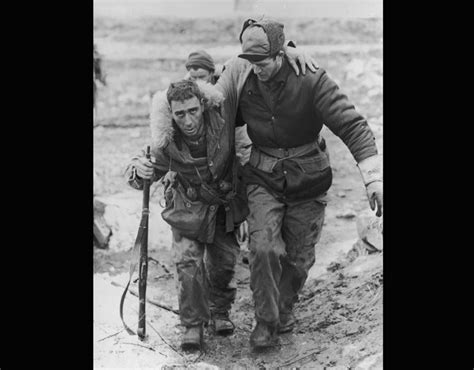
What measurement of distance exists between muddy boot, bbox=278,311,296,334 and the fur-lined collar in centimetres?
126

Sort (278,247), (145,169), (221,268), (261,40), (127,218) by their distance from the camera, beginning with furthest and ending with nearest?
(127,218) → (221,268) → (145,169) → (278,247) → (261,40)

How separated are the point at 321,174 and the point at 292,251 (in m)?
0.49

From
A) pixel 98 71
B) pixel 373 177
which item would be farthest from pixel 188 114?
pixel 373 177

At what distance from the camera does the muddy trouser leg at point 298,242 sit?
6227 mm

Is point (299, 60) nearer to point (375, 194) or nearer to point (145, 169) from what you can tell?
point (375, 194)

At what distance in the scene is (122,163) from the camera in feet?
21.0

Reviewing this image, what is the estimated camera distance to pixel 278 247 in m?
6.12

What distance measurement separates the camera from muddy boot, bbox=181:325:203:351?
6285 millimetres

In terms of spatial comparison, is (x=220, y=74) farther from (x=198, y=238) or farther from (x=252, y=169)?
(x=198, y=238)

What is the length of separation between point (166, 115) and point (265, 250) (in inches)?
38.2

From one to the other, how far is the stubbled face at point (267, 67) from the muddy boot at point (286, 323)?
142cm

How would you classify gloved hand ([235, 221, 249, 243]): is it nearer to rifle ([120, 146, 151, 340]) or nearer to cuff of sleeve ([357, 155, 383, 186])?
rifle ([120, 146, 151, 340])

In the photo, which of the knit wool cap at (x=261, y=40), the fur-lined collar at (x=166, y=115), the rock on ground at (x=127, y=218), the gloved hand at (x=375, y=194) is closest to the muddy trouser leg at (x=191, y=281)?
the rock on ground at (x=127, y=218)

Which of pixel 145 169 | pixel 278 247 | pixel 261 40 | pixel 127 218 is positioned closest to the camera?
pixel 261 40
